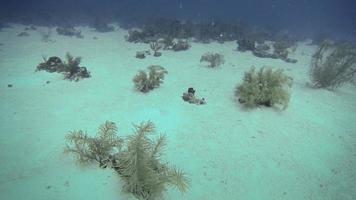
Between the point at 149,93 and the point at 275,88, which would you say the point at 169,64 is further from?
the point at 275,88

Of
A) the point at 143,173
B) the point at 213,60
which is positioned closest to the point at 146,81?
the point at 213,60

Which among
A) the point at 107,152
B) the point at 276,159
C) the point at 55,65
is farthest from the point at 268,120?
the point at 55,65

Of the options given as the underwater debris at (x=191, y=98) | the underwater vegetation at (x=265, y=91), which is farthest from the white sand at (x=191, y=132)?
the underwater vegetation at (x=265, y=91)

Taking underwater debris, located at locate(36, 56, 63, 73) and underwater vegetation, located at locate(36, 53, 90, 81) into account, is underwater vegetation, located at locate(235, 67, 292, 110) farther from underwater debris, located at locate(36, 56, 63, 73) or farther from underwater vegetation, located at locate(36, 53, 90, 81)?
underwater debris, located at locate(36, 56, 63, 73)

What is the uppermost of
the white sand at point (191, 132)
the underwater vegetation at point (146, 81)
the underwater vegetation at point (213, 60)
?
the underwater vegetation at point (213, 60)

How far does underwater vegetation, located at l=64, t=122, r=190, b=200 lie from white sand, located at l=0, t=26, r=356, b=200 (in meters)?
0.24

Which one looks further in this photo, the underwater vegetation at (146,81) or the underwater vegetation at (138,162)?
the underwater vegetation at (146,81)

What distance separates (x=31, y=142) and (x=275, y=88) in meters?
7.02

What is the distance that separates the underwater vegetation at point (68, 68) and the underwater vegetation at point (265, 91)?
20.3 ft

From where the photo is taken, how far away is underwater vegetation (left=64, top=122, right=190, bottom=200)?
459 cm

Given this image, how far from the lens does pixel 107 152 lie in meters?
5.82

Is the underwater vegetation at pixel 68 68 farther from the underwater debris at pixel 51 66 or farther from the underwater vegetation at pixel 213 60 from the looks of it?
the underwater vegetation at pixel 213 60

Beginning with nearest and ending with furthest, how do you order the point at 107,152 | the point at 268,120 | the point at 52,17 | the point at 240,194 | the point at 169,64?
the point at 240,194, the point at 107,152, the point at 268,120, the point at 169,64, the point at 52,17

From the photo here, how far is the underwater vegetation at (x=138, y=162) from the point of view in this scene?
459 centimetres
